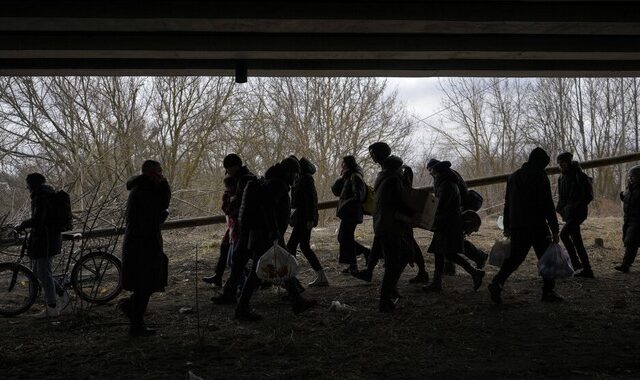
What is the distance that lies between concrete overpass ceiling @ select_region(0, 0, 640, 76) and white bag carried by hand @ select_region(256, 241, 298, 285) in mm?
2524

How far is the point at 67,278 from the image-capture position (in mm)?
8141

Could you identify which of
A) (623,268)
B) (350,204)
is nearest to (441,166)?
(350,204)

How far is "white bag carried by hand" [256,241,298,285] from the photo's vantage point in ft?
21.9

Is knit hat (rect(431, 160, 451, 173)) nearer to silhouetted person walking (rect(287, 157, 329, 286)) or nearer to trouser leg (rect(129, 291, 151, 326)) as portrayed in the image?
silhouetted person walking (rect(287, 157, 329, 286))

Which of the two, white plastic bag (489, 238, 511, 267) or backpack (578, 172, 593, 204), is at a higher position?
backpack (578, 172, 593, 204)

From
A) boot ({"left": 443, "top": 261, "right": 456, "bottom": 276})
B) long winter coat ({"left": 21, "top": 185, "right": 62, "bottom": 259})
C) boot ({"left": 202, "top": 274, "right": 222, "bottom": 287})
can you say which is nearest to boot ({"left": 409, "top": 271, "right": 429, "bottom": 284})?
boot ({"left": 443, "top": 261, "right": 456, "bottom": 276})

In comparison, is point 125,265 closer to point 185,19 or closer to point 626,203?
point 185,19

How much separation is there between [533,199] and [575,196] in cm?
238

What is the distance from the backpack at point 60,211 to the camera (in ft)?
24.1

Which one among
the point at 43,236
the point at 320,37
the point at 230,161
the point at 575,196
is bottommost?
the point at 43,236

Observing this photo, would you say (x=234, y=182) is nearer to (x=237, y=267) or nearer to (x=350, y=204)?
(x=237, y=267)

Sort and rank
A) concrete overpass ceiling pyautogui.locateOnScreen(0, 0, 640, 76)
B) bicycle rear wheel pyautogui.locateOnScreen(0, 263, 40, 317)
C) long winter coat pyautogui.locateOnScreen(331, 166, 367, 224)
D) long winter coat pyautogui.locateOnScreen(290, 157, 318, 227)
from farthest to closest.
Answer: long winter coat pyautogui.locateOnScreen(331, 166, 367, 224)
long winter coat pyautogui.locateOnScreen(290, 157, 318, 227)
bicycle rear wheel pyautogui.locateOnScreen(0, 263, 40, 317)
concrete overpass ceiling pyautogui.locateOnScreen(0, 0, 640, 76)

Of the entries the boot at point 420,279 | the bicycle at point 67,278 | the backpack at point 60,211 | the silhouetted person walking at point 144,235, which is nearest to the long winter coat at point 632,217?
the boot at point 420,279

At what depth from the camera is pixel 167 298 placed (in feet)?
28.2
